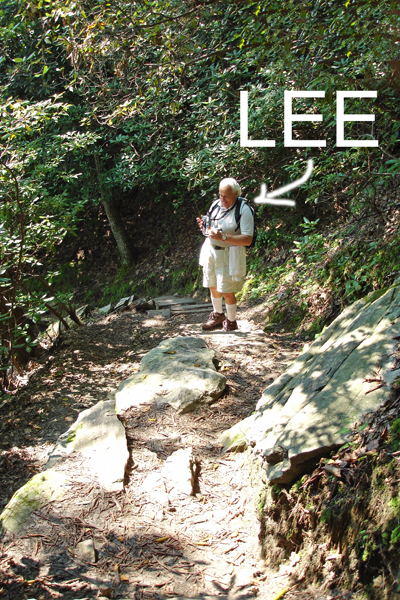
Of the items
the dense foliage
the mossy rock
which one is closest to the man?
the mossy rock

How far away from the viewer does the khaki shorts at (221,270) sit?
5629 mm

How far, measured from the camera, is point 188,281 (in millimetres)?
10883

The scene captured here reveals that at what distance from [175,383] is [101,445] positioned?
3.27 feet

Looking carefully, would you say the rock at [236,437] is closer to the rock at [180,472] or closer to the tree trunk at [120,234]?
the rock at [180,472]

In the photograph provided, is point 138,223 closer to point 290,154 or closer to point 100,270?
point 100,270

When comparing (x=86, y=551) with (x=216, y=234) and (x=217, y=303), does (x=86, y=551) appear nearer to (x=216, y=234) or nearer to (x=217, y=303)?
(x=216, y=234)

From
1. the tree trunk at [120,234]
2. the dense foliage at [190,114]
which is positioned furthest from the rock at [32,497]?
the tree trunk at [120,234]

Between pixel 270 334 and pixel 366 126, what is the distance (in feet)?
9.59

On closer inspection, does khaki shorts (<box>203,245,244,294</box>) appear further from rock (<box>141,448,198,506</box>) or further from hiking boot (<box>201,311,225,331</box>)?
rock (<box>141,448,198,506</box>)

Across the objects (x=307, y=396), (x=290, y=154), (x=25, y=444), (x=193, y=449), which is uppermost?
(x=290, y=154)

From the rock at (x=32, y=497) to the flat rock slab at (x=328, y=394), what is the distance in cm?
129

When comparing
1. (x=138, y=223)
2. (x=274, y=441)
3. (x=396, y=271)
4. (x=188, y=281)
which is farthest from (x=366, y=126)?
(x=138, y=223)

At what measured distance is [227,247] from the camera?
5617mm

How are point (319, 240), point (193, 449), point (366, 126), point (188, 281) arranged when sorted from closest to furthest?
point (193, 449)
point (366, 126)
point (319, 240)
point (188, 281)
